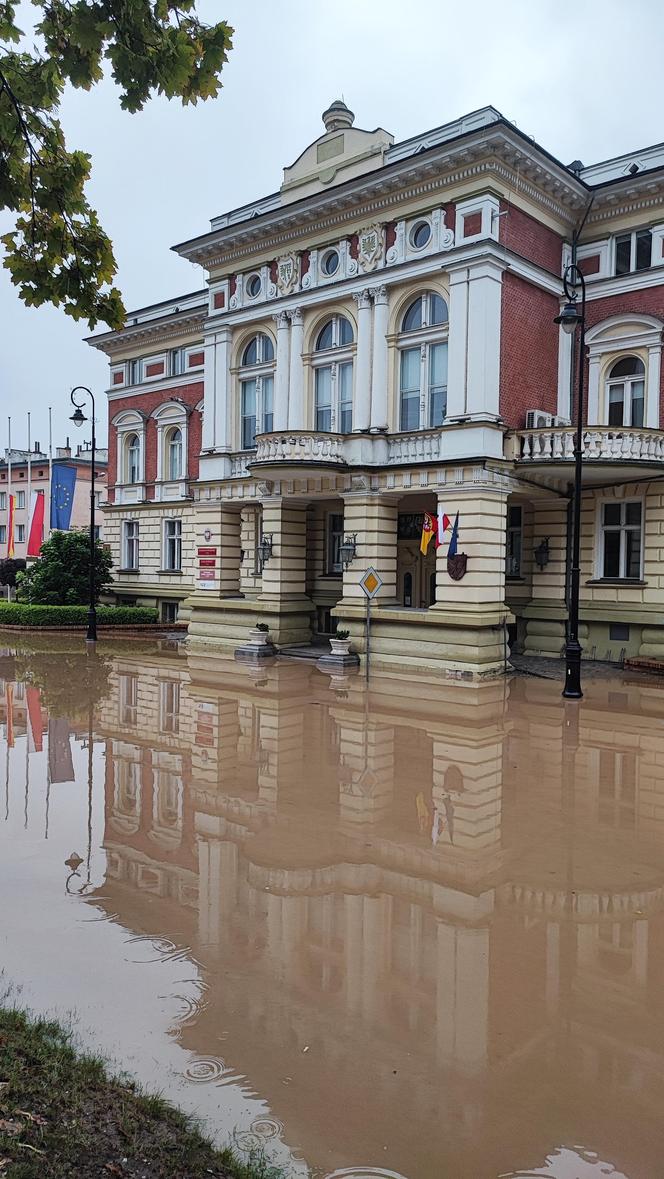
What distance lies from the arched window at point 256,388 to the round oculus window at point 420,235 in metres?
5.58

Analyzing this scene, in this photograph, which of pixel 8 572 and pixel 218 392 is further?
pixel 8 572

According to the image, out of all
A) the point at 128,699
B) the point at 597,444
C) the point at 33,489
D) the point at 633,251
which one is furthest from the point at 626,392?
the point at 33,489

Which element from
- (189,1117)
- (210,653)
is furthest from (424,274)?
(189,1117)

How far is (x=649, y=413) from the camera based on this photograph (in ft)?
65.4

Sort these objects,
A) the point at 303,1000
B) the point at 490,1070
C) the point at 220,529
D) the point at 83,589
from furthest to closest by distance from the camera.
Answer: the point at 83,589, the point at 220,529, the point at 303,1000, the point at 490,1070

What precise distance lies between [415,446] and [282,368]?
5272 millimetres

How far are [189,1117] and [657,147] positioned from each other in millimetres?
22420

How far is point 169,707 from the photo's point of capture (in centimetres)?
1480

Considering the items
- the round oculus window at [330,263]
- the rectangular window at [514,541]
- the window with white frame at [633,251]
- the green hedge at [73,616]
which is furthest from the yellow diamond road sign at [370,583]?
the green hedge at [73,616]

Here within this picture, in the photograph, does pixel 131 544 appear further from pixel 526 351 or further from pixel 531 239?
pixel 531 239

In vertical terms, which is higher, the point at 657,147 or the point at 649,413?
the point at 657,147

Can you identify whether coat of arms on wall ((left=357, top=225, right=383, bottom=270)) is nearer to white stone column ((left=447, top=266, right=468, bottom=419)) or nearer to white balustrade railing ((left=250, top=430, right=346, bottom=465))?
white stone column ((left=447, top=266, right=468, bottom=419))

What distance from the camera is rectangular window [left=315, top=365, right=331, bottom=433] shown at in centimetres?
2248

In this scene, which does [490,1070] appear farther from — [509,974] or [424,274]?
[424,274]
